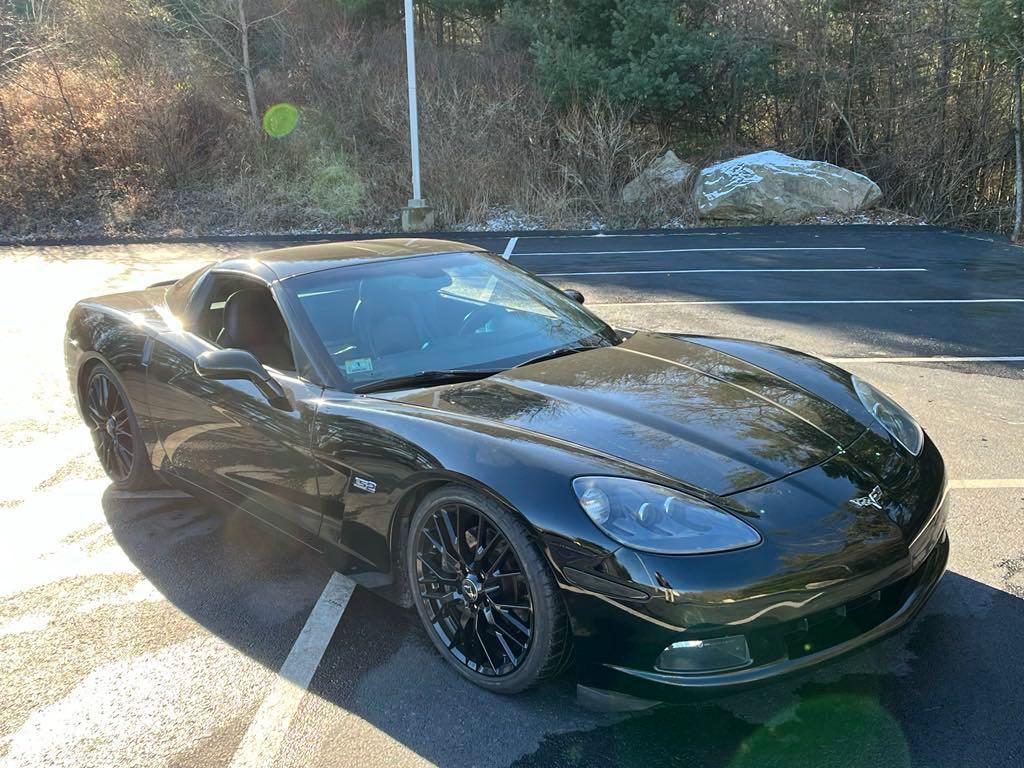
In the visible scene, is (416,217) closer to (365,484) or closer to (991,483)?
(991,483)

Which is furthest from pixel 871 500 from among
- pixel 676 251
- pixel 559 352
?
pixel 676 251

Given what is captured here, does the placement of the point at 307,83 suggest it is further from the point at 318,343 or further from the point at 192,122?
the point at 318,343

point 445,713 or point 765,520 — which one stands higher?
point 765,520

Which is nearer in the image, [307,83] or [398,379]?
[398,379]

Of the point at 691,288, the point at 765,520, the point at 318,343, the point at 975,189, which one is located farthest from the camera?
the point at 975,189

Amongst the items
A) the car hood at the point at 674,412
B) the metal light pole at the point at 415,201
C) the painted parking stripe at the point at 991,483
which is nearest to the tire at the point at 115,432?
the car hood at the point at 674,412

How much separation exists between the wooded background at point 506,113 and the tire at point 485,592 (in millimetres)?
14851

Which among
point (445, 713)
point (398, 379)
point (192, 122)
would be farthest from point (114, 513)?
point (192, 122)

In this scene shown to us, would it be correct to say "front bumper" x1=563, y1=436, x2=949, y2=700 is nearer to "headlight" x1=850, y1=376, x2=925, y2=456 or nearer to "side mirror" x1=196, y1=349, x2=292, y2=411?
"headlight" x1=850, y1=376, x2=925, y2=456

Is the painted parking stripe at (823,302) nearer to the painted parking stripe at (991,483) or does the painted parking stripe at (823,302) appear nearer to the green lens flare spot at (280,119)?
the painted parking stripe at (991,483)

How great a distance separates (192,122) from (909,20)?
16.9 meters

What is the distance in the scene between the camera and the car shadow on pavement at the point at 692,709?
2.32 meters

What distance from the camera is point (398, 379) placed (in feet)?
10.5

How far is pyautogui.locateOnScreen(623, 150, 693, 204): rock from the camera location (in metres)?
17.5
